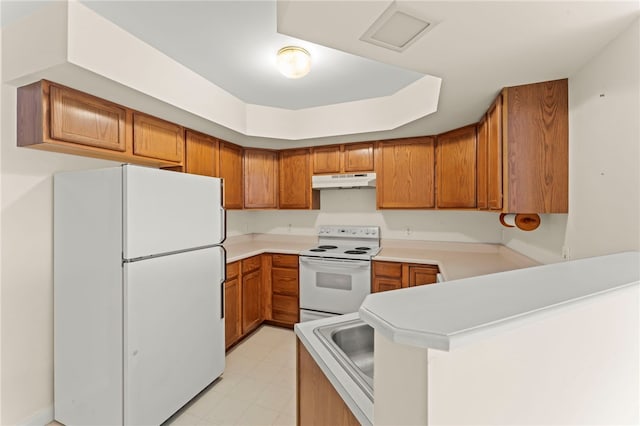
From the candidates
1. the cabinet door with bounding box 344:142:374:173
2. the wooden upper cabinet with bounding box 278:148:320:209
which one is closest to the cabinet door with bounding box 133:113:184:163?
the wooden upper cabinet with bounding box 278:148:320:209

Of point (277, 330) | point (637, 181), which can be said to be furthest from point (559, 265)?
point (277, 330)

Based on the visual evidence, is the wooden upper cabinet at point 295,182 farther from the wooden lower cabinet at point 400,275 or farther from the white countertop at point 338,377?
the white countertop at point 338,377

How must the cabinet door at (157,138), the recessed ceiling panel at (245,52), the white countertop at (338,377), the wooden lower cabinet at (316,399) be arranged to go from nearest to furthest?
1. the white countertop at (338,377)
2. the wooden lower cabinet at (316,399)
3. the recessed ceiling panel at (245,52)
4. the cabinet door at (157,138)

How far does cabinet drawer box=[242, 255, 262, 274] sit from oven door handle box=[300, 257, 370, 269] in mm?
515

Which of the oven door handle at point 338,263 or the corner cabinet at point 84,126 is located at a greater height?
the corner cabinet at point 84,126

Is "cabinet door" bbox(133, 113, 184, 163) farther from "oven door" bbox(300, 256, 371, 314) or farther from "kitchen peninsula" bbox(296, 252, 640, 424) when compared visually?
"kitchen peninsula" bbox(296, 252, 640, 424)

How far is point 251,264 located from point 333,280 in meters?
0.90

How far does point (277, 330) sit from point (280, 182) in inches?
68.5

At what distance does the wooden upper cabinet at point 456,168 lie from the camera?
8.45 ft

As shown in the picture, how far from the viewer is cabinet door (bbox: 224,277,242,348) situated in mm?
2713

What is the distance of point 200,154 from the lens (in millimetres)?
2789

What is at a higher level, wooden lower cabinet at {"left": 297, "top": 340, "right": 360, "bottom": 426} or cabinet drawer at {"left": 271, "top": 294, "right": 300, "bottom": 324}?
wooden lower cabinet at {"left": 297, "top": 340, "right": 360, "bottom": 426}

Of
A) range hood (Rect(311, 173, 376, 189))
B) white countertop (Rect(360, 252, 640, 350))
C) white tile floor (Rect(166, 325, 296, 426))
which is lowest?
white tile floor (Rect(166, 325, 296, 426))

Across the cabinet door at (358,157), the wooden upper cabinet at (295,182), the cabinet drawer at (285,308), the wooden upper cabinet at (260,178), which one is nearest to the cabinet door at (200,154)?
the wooden upper cabinet at (260,178)
